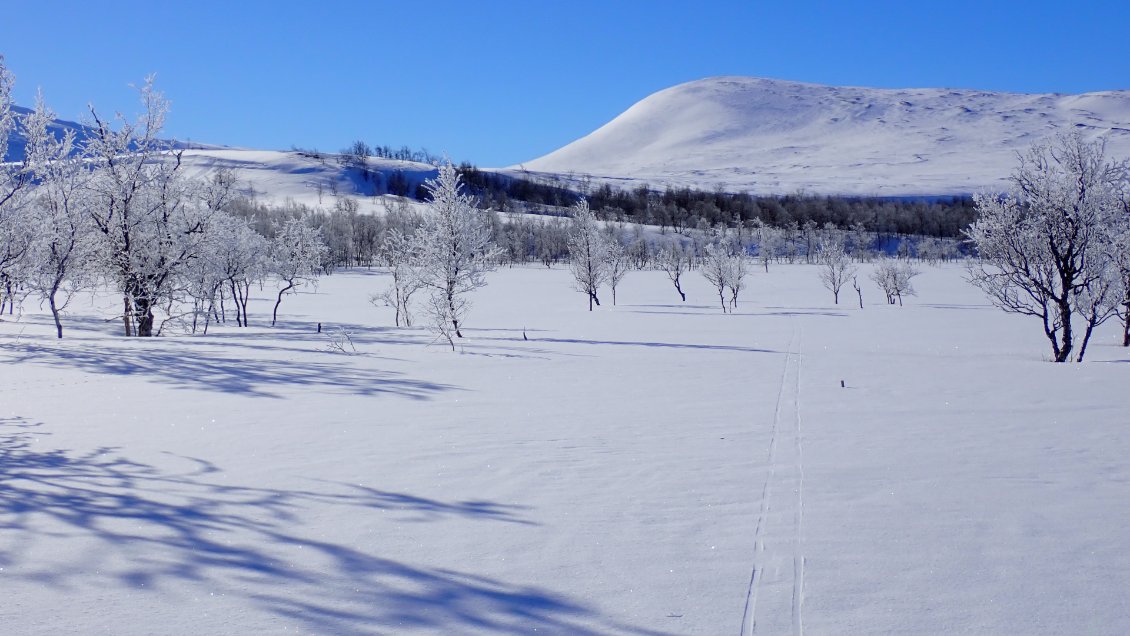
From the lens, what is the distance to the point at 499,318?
136 feet

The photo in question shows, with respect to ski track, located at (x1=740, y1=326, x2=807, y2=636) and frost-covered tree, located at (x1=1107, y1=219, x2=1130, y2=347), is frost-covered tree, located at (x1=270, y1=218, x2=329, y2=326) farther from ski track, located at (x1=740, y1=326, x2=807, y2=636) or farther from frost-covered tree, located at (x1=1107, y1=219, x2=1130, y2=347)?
frost-covered tree, located at (x1=1107, y1=219, x2=1130, y2=347)

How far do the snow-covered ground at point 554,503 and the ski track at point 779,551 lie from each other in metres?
0.03

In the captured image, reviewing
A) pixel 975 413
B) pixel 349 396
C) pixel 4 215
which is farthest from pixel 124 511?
pixel 4 215

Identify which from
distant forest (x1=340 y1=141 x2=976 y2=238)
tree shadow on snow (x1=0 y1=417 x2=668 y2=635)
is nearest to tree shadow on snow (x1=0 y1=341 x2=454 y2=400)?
tree shadow on snow (x1=0 y1=417 x2=668 y2=635)

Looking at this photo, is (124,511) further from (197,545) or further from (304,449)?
(304,449)

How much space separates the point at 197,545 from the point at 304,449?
3.07 metres

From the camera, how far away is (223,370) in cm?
1448

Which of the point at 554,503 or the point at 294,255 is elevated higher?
the point at 294,255

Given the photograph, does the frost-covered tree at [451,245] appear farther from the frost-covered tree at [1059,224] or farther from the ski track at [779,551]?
the ski track at [779,551]

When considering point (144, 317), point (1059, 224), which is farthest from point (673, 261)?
point (144, 317)

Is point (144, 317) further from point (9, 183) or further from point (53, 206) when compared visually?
point (9, 183)

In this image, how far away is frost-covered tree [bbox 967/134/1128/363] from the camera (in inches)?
768

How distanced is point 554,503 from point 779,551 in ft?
6.74

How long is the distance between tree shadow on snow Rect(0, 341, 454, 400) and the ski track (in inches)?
258
